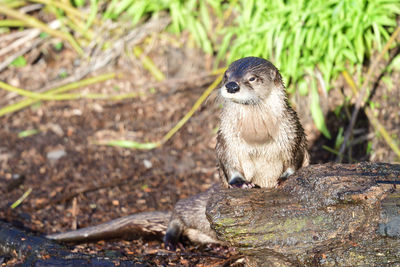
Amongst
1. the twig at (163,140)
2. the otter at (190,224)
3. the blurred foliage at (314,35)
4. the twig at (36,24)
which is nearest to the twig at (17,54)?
the twig at (36,24)

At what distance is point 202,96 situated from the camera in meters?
4.47

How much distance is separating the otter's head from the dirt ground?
2.76 ft

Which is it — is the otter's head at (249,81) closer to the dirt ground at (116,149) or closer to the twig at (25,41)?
the dirt ground at (116,149)

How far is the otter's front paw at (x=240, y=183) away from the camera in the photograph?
2.47 m

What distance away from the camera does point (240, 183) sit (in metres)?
2.51

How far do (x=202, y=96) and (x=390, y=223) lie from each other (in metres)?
2.63

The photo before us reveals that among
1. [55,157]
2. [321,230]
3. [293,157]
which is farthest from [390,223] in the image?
[55,157]

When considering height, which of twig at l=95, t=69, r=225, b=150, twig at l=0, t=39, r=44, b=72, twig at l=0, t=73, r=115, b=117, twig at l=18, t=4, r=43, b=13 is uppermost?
twig at l=18, t=4, r=43, b=13

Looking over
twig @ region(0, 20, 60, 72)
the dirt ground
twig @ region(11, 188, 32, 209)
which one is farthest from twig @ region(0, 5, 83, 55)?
twig @ region(11, 188, 32, 209)

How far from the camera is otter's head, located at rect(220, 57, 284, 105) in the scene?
90.7 inches

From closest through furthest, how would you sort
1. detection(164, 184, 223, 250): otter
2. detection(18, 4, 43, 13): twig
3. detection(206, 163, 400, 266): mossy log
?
detection(206, 163, 400, 266): mossy log < detection(164, 184, 223, 250): otter < detection(18, 4, 43, 13): twig

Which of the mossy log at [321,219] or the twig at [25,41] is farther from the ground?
the twig at [25,41]

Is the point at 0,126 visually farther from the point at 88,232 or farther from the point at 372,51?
the point at 372,51

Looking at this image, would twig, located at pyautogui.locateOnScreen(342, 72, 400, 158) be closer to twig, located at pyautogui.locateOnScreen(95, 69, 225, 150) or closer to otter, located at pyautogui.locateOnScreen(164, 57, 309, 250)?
twig, located at pyautogui.locateOnScreen(95, 69, 225, 150)
